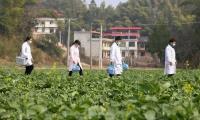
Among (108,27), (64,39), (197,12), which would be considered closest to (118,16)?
(108,27)

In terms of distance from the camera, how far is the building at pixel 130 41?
88.2 metres

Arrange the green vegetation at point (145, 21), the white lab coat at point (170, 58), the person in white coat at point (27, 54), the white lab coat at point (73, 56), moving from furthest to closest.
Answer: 1. the green vegetation at point (145, 21)
2. the white lab coat at point (73, 56)
3. the person in white coat at point (27, 54)
4. the white lab coat at point (170, 58)

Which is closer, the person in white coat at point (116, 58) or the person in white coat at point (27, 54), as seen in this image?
the person in white coat at point (116, 58)

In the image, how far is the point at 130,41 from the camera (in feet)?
294

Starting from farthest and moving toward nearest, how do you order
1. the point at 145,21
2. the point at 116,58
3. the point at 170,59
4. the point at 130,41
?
the point at 145,21 < the point at 130,41 < the point at 170,59 < the point at 116,58

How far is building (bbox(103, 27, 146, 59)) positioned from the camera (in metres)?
88.2

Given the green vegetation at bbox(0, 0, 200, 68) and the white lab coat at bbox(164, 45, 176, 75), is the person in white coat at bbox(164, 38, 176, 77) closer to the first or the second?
the white lab coat at bbox(164, 45, 176, 75)

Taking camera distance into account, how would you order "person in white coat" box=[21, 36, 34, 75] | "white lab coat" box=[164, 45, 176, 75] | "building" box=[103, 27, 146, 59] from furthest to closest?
"building" box=[103, 27, 146, 59], "person in white coat" box=[21, 36, 34, 75], "white lab coat" box=[164, 45, 176, 75]

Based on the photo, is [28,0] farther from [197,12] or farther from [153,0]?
[153,0]

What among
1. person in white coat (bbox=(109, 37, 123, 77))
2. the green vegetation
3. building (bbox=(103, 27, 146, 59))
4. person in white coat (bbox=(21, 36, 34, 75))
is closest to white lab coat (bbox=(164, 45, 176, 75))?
person in white coat (bbox=(109, 37, 123, 77))

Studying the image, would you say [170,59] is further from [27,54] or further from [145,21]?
[145,21]

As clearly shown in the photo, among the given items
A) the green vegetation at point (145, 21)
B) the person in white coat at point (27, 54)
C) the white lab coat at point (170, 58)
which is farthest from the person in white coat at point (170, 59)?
the green vegetation at point (145, 21)

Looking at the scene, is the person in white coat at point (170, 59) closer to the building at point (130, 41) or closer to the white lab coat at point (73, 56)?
the white lab coat at point (73, 56)

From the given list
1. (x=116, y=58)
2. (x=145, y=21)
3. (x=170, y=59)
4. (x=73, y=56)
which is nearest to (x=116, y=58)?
(x=116, y=58)
